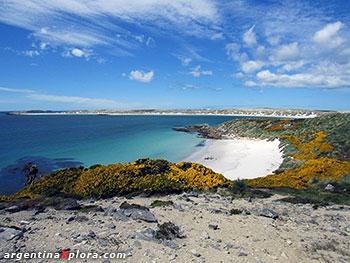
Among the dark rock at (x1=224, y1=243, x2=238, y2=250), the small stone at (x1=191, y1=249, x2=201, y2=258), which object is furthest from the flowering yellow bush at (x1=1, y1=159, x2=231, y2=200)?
the small stone at (x1=191, y1=249, x2=201, y2=258)

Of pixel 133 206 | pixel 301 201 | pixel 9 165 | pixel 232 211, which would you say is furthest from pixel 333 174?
pixel 9 165

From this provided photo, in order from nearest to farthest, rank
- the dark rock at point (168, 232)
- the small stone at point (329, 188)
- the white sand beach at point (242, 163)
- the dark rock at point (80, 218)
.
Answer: the dark rock at point (168, 232)
the dark rock at point (80, 218)
the small stone at point (329, 188)
the white sand beach at point (242, 163)

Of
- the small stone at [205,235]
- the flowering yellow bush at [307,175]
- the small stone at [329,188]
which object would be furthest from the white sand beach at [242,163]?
the small stone at [205,235]

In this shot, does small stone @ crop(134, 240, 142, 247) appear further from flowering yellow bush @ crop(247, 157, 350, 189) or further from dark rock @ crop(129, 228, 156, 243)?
flowering yellow bush @ crop(247, 157, 350, 189)

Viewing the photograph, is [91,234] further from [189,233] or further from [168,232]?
[189,233]

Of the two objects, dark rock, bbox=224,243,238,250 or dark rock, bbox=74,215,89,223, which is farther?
dark rock, bbox=74,215,89,223

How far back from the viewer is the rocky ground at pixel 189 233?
19.5ft

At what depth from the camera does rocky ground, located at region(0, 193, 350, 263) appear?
5.95 meters

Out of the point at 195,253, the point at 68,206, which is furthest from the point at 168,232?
the point at 68,206

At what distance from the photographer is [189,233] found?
7.34 metres

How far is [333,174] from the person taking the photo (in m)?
15.9

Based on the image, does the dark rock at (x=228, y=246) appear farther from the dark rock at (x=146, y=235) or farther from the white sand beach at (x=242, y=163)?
the white sand beach at (x=242, y=163)

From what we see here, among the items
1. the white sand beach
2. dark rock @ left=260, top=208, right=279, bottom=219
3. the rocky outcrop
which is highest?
dark rock @ left=260, top=208, right=279, bottom=219

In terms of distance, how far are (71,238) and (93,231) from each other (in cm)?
70
